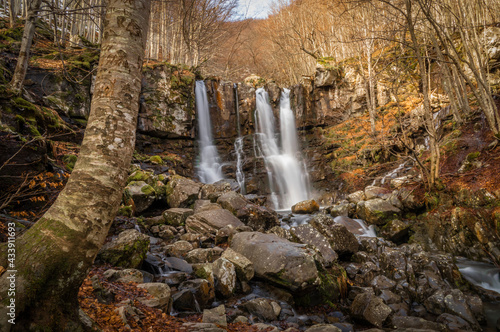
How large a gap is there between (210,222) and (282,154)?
11049 millimetres

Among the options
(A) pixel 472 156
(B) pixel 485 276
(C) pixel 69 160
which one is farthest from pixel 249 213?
(A) pixel 472 156

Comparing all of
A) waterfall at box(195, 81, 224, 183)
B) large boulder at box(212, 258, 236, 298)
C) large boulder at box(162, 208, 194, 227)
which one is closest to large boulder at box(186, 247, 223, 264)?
large boulder at box(212, 258, 236, 298)

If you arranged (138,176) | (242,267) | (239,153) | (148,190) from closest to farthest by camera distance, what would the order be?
(242,267) < (148,190) < (138,176) < (239,153)

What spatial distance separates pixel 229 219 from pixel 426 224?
570 cm

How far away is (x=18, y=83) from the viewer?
6.42m

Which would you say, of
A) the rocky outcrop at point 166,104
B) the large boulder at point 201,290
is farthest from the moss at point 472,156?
the rocky outcrop at point 166,104

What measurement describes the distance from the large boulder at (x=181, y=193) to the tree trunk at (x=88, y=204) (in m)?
7.39

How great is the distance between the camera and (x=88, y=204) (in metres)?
1.70

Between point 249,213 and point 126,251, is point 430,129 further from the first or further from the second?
point 126,251

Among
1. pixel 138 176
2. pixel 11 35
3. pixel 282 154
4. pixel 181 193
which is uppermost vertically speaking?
pixel 11 35

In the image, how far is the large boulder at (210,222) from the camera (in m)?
6.86

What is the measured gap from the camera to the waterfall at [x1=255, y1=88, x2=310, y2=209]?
47.4 feet

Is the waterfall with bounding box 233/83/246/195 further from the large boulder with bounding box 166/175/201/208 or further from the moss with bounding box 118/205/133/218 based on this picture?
the moss with bounding box 118/205/133/218

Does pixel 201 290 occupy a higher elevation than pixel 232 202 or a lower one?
lower
